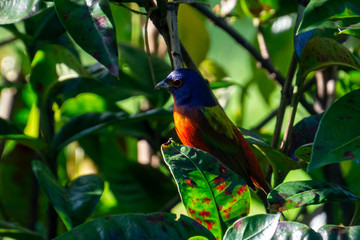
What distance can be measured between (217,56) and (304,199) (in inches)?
123

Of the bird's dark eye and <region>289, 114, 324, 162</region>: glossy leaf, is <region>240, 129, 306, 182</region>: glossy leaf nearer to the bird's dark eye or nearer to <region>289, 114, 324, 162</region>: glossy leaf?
<region>289, 114, 324, 162</region>: glossy leaf

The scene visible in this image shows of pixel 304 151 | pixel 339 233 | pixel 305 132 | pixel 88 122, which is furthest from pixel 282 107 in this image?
pixel 88 122

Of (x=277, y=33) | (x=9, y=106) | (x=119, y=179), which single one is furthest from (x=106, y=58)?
(x=9, y=106)

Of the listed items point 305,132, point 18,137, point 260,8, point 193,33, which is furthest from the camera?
point 193,33

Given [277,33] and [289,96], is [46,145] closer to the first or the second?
[289,96]

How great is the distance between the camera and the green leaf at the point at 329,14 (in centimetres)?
91

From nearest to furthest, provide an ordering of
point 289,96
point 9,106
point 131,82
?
point 289,96 → point 131,82 → point 9,106

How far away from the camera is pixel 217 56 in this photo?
4.04 meters

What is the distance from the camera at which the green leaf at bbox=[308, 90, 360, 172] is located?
0.88m

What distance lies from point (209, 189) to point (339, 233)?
0.75 feet

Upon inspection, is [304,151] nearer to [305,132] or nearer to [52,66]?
[305,132]

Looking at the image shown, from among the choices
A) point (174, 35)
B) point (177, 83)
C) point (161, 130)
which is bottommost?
point (161, 130)

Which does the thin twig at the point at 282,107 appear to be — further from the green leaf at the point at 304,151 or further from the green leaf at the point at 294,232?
the green leaf at the point at 294,232

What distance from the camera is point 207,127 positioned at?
1.53 metres
